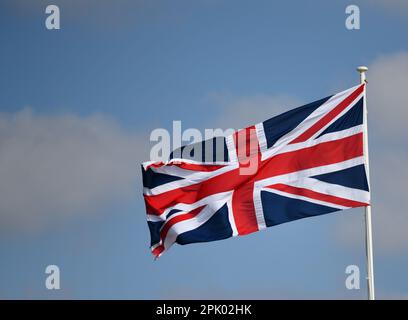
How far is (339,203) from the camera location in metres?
34.7

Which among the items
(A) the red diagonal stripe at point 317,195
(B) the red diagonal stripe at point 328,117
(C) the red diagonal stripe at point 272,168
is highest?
(B) the red diagonal stripe at point 328,117

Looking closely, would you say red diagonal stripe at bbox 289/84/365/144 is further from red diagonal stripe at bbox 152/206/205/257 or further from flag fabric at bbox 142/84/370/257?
red diagonal stripe at bbox 152/206/205/257

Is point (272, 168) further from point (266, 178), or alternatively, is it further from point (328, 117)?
point (328, 117)

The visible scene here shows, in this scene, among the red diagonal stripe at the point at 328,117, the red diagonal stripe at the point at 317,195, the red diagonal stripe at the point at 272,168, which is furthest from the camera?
the red diagonal stripe at the point at 328,117

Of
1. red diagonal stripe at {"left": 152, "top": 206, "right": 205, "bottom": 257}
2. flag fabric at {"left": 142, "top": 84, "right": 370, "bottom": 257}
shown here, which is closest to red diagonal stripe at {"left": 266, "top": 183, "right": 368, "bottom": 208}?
flag fabric at {"left": 142, "top": 84, "right": 370, "bottom": 257}

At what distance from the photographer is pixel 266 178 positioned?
3616 cm

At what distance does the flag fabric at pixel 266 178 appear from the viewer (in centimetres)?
3509

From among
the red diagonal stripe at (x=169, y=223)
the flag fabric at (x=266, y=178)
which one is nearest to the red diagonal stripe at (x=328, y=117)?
the flag fabric at (x=266, y=178)

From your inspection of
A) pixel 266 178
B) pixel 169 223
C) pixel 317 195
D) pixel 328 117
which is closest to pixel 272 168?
pixel 266 178

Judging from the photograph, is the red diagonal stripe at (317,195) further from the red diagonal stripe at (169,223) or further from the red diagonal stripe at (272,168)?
the red diagonal stripe at (169,223)

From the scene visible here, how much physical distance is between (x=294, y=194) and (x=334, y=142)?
2018 mm
